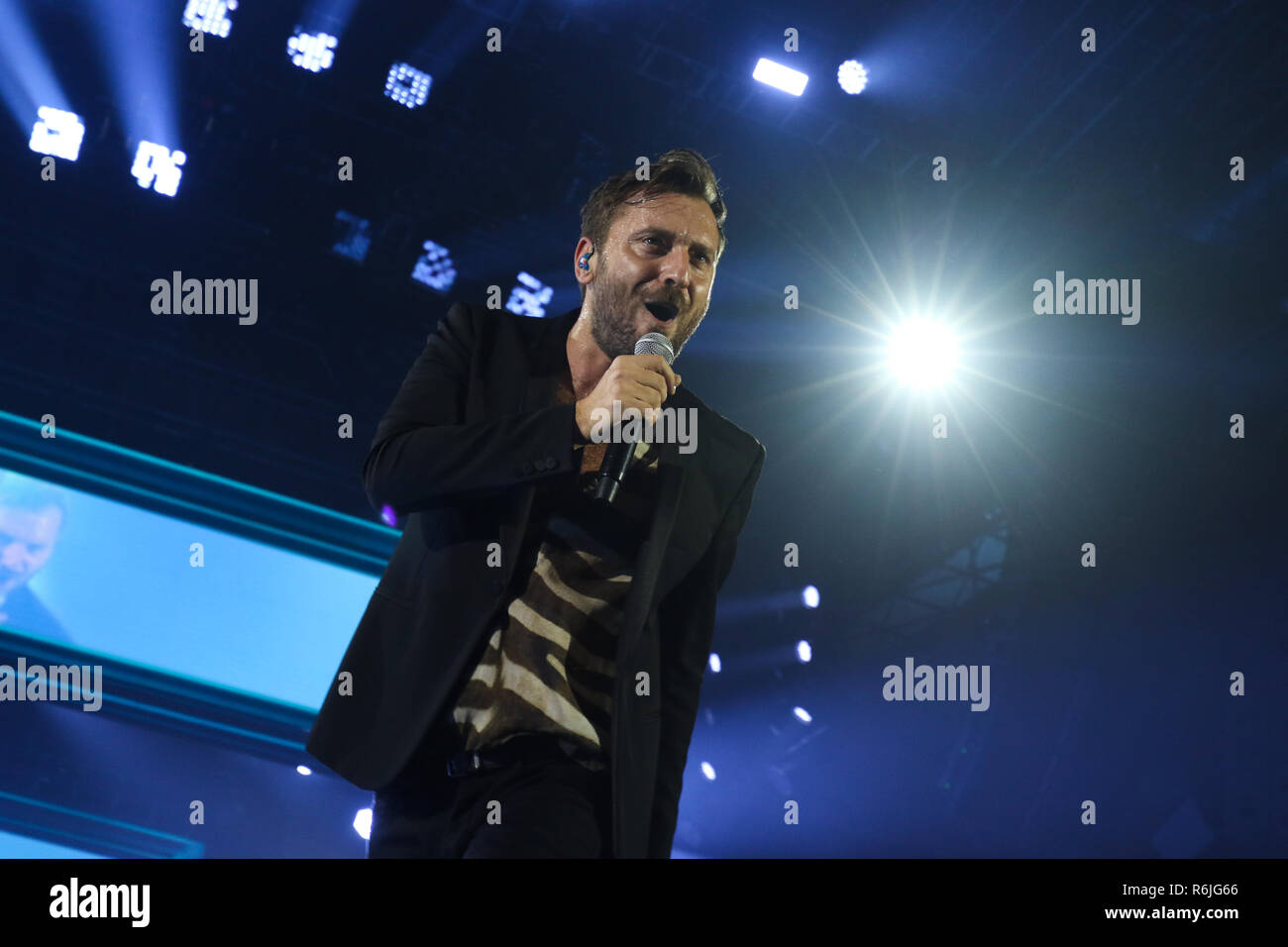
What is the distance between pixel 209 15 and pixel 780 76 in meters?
3.17

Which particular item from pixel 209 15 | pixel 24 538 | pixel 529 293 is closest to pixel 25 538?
pixel 24 538

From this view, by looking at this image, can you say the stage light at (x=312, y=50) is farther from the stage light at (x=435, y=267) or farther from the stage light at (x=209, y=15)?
the stage light at (x=435, y=267)

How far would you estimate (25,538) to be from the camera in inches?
205

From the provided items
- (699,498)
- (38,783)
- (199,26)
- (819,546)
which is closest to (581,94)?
(199,26)

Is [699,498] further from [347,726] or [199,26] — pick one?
[199,26]

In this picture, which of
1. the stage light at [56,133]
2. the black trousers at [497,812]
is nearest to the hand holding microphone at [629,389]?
the black trousers at [497,812]

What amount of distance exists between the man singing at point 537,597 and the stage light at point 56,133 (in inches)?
210

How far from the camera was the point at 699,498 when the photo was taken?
1.87 m

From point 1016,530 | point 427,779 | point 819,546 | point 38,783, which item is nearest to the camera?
point 427,779

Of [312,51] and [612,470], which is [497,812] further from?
[312,51]

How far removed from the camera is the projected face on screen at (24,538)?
521cm

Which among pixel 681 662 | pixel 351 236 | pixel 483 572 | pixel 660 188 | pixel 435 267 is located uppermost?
pixel 351 236

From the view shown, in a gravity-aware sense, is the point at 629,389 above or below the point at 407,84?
below

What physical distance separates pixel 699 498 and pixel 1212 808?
203 inches
